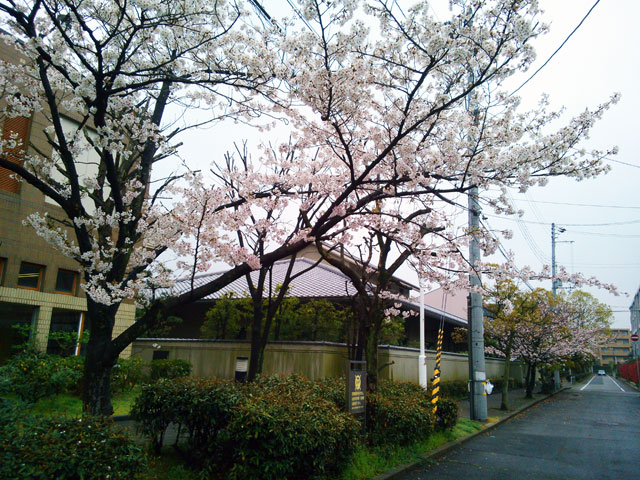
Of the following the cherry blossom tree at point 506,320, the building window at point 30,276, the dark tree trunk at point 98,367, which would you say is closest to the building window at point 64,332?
the building window at point 30,276

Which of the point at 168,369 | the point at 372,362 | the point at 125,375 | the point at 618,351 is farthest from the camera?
the point at 618,351

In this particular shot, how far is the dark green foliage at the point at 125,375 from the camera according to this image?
1338cm

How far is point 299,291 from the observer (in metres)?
18.6

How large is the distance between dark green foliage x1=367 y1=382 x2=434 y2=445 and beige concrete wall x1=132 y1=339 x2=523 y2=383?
4.61m

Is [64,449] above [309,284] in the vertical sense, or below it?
below

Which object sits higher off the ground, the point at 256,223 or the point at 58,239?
the point at 256,223

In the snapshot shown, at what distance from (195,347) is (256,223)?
9018 millimetres

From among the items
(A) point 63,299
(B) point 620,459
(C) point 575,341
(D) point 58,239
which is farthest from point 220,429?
(C) point 575,341

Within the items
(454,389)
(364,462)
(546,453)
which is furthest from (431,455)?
(454,389)

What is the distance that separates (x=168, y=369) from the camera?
15492 millimetres

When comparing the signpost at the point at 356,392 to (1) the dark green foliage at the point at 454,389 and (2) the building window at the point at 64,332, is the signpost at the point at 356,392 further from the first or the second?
(1) the dark green foliage at the point at 454,389

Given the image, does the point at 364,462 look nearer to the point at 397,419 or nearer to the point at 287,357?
the point at 397,419

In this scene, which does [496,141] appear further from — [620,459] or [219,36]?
[620,459]

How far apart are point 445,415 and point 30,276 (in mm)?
12156
